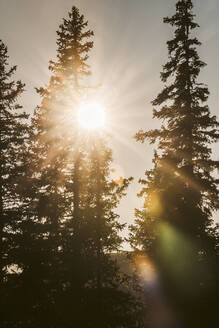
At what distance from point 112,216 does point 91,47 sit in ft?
38.9

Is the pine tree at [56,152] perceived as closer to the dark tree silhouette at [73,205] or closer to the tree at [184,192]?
the dark tree silhouette at [73,205]

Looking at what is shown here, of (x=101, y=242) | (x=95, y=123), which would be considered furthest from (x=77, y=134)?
(x=101, y=242)

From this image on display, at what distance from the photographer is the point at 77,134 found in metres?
20.7

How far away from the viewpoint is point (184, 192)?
17.2 m

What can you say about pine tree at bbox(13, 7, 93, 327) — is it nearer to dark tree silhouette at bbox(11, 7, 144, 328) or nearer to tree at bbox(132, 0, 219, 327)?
dark tree silhouette at bbox(11, 7, 144, 328)

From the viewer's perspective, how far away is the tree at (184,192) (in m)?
15.4

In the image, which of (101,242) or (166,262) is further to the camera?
(101,242)

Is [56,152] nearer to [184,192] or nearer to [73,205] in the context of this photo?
[73,205]

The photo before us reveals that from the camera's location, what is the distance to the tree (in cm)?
1539

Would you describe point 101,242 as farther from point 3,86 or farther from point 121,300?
point 3,86

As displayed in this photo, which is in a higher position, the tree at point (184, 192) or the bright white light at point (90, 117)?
the bright white light at point (90, 117)

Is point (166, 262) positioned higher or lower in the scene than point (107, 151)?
lower

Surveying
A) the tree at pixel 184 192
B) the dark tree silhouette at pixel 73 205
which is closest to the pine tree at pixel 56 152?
the dark tree silhouette at pixel 73 205

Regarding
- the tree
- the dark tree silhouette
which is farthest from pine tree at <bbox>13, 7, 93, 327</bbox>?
the tree
